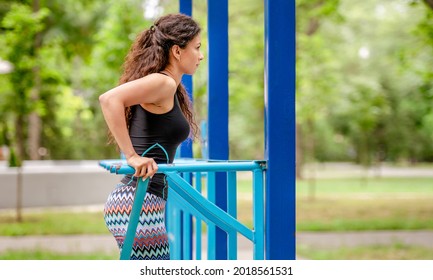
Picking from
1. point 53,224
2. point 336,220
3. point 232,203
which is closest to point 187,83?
point 232,203

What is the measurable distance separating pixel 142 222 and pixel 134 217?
0.35ft

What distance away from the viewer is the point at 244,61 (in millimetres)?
14508

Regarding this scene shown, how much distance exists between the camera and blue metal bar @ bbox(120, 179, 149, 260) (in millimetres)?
2166

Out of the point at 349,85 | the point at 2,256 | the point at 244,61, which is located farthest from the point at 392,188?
the point at 2,256

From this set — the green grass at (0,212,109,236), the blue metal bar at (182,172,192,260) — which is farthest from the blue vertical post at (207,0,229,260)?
the green grass at (0,212,109,236)

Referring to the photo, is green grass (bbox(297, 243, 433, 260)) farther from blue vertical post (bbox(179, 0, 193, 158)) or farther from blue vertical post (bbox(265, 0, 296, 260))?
blue vertical post (bbox(265, 0, 296, 260))

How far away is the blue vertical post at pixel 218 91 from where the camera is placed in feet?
10.9

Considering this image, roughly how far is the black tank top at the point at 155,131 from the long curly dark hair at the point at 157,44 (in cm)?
6

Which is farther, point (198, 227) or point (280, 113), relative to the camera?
point (198, 227)

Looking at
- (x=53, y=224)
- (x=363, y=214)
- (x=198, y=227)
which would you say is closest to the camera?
(x=198, y=227)

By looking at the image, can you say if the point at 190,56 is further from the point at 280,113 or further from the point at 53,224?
the point at 53,224

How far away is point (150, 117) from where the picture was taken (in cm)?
221

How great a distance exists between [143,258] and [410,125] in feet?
92.2
